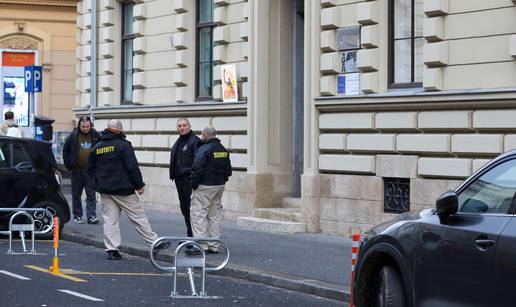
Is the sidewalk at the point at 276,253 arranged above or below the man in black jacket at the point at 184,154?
below

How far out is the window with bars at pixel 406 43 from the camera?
56.3ft

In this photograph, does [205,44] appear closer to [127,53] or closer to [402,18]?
[127,53]

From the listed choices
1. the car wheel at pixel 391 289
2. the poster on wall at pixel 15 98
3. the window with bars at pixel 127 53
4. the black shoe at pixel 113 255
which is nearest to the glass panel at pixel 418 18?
the black shoe at pixel 113 255

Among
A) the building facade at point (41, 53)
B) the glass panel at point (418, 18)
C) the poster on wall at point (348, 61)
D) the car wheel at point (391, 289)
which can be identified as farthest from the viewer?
the building facade at point (41, 53)

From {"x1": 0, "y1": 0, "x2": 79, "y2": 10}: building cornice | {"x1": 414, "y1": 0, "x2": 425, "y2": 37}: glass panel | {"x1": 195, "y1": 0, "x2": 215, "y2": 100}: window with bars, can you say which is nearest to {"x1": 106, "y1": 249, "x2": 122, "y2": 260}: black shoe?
{"x1": 414, "y1": 0, "x2": 425, "y2": 37}: glass panel

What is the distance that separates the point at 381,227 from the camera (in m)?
9.34

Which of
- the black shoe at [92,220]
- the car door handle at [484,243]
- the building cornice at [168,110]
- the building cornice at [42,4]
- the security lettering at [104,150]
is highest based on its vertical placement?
the building cornice at [42,4]

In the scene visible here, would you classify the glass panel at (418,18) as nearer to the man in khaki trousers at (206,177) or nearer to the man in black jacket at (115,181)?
the man in khaki trousers at (206,177)

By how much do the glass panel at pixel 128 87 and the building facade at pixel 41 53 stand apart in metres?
13.0

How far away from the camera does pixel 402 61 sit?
1742 cm

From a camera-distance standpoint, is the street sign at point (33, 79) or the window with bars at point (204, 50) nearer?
the window with bars at point (204, 50)

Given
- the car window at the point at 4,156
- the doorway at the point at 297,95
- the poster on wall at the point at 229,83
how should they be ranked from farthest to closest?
the poster on wall at the point at 229,83 < the doorway at the point at 297,95 < the car window at the point at 4,156

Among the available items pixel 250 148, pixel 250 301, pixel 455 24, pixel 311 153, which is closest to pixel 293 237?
pixel 311 153

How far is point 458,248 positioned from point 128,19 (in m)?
18.8
